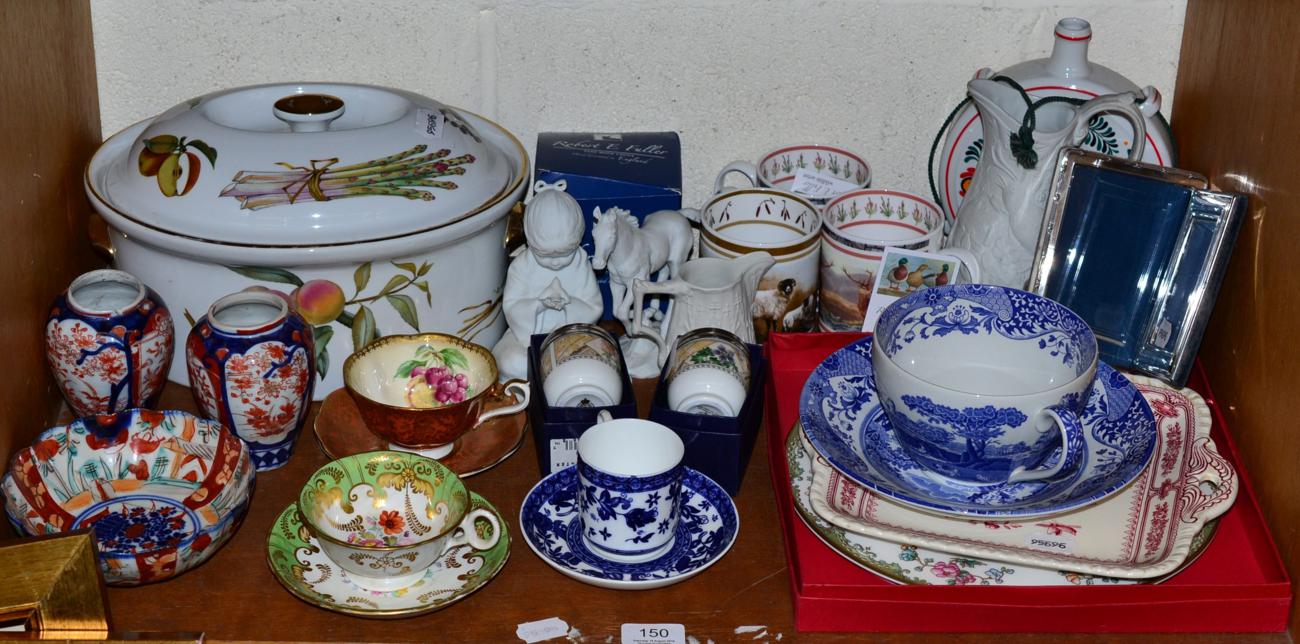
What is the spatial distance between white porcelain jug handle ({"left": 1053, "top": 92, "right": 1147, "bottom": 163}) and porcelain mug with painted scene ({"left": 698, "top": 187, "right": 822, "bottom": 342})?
0.25m

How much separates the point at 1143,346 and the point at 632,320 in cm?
45

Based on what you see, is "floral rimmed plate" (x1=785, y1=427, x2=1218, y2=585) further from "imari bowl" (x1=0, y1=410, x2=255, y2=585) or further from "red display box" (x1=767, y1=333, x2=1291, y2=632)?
"imari bowl" (x1=0, y1=410, x2=255, y2=585)

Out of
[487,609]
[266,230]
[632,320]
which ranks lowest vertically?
[487,609]

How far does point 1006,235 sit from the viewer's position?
3.83ft

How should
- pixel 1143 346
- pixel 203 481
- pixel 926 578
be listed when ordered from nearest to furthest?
pixel 926 578, pixel 203 481, pixel 1143 346

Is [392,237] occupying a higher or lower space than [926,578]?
higher

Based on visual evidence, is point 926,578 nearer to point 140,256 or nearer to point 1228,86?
point 1228,86

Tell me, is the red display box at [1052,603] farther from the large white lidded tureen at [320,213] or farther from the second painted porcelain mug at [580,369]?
the large white lidded tureen at [320,213]

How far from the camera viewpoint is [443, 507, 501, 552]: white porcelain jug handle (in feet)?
3.05

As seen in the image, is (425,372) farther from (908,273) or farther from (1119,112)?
(1119,112)

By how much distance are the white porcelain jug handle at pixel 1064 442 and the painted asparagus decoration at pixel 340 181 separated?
53cm

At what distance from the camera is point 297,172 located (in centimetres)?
108

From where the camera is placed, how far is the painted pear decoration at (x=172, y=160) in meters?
1.08

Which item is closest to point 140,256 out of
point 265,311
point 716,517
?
point 265,311
